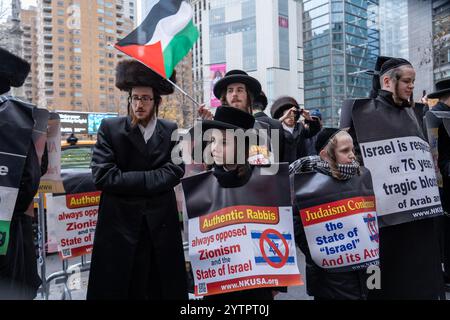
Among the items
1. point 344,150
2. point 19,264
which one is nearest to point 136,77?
point 19,264

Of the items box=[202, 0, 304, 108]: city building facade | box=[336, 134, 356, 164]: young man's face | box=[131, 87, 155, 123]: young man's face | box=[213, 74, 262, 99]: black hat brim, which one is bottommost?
box=[336, 134, 356, 164]: young man's face

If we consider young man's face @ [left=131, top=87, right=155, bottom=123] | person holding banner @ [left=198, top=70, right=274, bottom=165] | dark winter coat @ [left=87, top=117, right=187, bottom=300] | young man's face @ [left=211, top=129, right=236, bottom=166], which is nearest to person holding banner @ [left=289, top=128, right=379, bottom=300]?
young man's face @ [left=211, top=129, right=236, bottom=166]

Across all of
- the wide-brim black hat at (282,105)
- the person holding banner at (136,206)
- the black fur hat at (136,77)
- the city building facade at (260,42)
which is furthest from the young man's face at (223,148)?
the city building facade at (260,42)

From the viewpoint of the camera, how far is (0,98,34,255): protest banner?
228cm

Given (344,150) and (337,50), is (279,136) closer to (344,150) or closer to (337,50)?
(344,150)

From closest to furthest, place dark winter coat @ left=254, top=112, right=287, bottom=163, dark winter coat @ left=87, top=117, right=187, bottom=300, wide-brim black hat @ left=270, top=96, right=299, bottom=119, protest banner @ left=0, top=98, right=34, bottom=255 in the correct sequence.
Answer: protest banner @ left=0, top=98, right=34, bottom=255
dark winter coat @ left=87, top=117, right=187, bottom=300
dark winter coat @ left=254, top=112, right=287, bottom=163
wide-brim black hat @ left=270, top=96, right=299, bottom=119

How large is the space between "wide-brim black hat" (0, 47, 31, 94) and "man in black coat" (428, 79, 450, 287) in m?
3.27

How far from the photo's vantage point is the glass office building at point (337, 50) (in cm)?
7756

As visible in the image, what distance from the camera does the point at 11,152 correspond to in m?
2.34

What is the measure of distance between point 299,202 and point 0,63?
1.98 metres

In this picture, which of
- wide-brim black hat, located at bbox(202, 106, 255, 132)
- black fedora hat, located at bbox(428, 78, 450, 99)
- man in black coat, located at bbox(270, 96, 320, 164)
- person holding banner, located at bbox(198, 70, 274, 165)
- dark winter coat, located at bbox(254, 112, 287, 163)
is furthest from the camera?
man in black coat, located at bbox(270, 96, 320, 164)

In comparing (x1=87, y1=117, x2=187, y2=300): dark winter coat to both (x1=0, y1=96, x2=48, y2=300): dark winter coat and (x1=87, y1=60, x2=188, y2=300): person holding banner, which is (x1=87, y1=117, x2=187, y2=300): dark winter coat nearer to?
(x1=87, y1=60, x2=188, y2=300): person holding banner

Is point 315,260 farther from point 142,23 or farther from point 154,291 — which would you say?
point 142,23

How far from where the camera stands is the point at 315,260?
8.52ft
